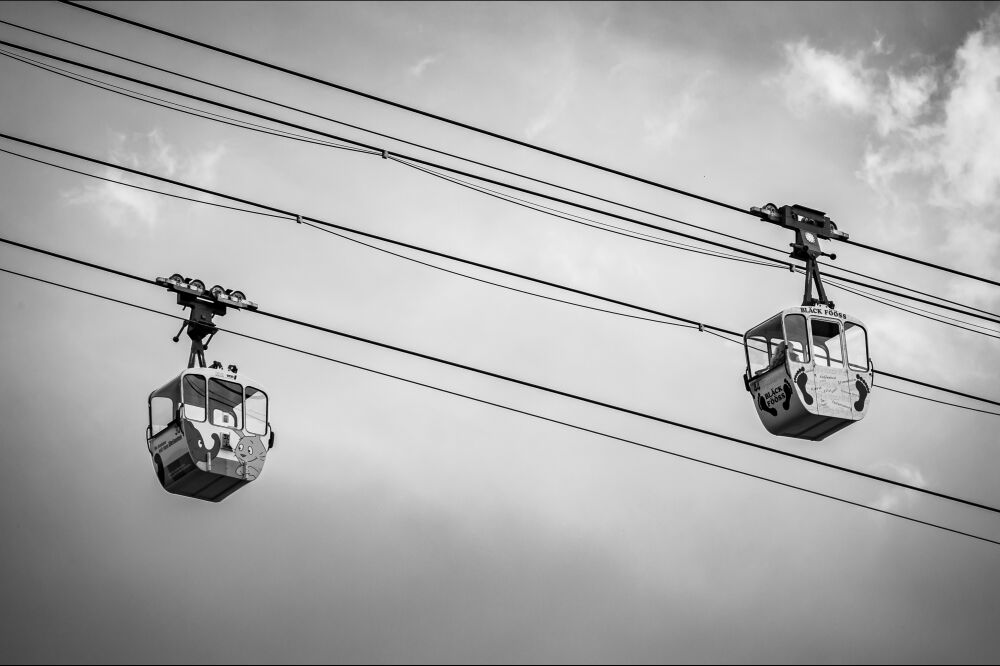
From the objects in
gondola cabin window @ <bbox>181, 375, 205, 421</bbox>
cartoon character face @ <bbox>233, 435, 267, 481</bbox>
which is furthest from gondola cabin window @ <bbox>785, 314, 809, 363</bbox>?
gondola cabin window @ <bbox>181, 375, 205, 421</bbox>

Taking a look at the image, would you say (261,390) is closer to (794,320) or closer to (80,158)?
(80,158)

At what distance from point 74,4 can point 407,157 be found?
5579 mm

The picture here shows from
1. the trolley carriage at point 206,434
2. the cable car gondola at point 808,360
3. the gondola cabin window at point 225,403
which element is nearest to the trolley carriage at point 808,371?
the cable car gondola at point 808,360

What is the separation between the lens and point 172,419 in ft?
94.5

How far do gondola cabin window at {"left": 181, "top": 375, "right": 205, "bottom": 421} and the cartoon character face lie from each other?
0.92m

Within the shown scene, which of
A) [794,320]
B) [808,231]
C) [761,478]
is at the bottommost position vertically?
[761,478]

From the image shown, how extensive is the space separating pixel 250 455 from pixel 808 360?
10890 millimetres

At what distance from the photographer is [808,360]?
2852 cm

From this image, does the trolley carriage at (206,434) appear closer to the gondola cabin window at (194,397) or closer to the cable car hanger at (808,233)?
the gondola cabin window at (194,397)

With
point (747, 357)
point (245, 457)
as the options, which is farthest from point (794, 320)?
point (245, 457)

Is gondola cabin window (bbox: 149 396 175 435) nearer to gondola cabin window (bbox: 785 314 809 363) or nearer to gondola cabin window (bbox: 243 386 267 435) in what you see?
gondola cabin window (bbox: 243 386 267 435)

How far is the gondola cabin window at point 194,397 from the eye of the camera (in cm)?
2861

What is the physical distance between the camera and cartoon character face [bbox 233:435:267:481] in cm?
2861

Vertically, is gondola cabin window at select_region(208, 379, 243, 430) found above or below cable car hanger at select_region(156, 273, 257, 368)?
below
